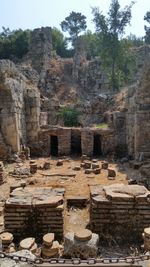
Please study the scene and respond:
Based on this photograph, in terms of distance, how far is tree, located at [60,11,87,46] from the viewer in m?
35.8

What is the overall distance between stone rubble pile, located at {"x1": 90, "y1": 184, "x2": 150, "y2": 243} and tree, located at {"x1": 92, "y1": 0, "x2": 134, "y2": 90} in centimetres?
1970

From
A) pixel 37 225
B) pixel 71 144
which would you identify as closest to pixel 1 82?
pixel 71 144

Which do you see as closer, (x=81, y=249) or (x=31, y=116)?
(x=81, y=249)

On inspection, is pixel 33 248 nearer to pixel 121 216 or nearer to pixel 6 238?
pixel 6 238

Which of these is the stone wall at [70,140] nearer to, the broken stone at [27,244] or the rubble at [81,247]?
the broken stone at [27,244]

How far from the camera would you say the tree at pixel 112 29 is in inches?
961

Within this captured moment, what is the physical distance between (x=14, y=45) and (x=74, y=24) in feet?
30.4

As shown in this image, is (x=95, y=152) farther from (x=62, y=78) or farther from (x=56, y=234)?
(x=62, y=78)

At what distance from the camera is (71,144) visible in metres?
16.1

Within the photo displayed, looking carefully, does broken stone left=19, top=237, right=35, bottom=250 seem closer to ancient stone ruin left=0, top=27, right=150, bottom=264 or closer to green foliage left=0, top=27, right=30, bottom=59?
ancient stone ruin left=0, top=27, right=150, bottom=264

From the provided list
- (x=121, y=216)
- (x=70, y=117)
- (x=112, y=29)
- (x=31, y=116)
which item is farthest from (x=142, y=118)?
(x=112, y=29)

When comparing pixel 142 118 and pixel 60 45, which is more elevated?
pixel 60 45

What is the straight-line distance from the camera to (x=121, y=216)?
17.8 feet

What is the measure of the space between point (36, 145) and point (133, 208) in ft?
35.2
